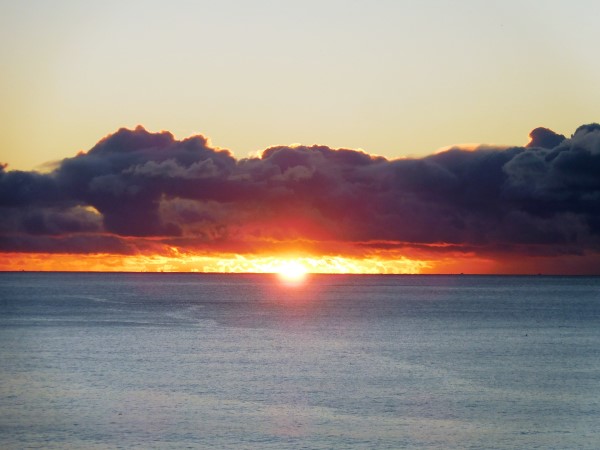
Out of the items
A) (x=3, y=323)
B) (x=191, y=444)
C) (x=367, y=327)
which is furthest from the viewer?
(x=3, y=323)

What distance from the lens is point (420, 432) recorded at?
178 feet

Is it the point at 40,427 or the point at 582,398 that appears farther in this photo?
the point at 582,398

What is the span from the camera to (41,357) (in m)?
90.4

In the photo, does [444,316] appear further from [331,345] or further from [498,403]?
[498,403]

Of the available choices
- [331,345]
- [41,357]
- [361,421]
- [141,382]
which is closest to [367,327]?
[331,345]

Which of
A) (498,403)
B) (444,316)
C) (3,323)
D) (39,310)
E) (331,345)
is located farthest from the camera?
(39,310)

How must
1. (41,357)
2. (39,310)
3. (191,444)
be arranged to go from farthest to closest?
1. (39,310)
2. (41,357)
3. (191,444)

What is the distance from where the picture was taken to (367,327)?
138 m

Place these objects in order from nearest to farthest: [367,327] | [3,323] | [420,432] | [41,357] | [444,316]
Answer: [420,432] → [41,357] → [367,327] → [3,323] → [444,316]

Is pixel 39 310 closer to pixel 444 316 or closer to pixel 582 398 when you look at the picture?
pixel 444 316

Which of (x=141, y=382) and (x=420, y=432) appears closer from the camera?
(x=420, y=432)

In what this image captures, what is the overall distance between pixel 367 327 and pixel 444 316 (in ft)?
123

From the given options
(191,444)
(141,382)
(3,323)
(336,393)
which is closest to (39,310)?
(3,323)

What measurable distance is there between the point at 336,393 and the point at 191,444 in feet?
62.7
